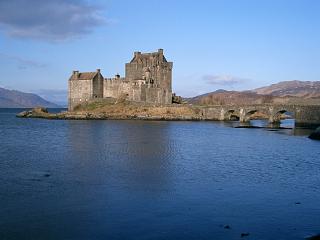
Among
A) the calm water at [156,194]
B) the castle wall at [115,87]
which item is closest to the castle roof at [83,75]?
the castle wall at [115,87]

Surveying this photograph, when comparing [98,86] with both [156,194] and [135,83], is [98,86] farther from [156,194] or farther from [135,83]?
[156,194]

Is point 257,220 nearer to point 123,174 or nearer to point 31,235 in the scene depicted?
point 31,235

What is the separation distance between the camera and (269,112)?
72438 millimetres

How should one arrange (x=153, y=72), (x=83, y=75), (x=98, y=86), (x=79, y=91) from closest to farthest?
(x=153, y=72) → (x=98, y=86) → (x=79, y=91) → (x=83, y=75)

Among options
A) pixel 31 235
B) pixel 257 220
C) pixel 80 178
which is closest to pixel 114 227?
pixel 31 235

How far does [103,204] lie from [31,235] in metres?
3.75

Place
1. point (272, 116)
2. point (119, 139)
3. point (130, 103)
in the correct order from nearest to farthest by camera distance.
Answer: point (119, 139)
point (272, 116)
point (130, 103)

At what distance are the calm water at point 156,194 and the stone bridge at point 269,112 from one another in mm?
33834

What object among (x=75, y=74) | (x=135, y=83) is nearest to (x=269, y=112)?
(x=135, y=83)

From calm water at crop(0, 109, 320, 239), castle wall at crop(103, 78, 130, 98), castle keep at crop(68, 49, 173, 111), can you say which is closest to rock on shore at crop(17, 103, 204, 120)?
castle keep at crop(68, 49, 173, 111)

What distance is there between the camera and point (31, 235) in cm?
1300

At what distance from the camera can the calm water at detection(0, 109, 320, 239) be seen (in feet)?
44.9

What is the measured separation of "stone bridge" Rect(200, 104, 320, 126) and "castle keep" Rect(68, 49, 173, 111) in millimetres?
8582

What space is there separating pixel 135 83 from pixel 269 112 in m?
23.6
